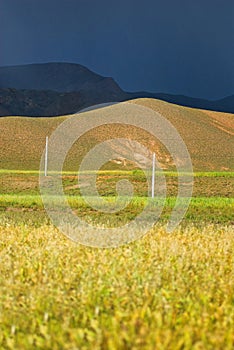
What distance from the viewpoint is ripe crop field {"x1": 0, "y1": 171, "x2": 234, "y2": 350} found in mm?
3854

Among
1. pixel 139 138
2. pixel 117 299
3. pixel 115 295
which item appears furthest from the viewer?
pixel 139 138

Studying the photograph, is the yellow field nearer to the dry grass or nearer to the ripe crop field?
the ripe crop field

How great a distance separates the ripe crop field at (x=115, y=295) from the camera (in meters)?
3.85

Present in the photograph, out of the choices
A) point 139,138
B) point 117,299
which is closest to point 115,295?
point 117,299

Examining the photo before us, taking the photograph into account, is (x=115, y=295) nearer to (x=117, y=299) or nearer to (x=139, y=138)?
(x=117, y=299)

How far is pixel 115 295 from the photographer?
5.11 metres

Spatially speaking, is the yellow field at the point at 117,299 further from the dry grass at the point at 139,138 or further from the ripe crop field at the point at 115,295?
the dry grass at the point at 139,138

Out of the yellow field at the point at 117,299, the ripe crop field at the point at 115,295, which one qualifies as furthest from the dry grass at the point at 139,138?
the yellow field at the point at 117,299

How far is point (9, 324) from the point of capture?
4.71m

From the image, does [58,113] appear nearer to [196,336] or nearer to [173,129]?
[173,129]

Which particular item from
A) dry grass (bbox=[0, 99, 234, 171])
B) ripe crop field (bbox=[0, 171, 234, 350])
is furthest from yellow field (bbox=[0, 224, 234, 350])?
dry grass (bbox=[0, 99, 234, 171])

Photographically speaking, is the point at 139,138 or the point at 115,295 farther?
the point at 139,138

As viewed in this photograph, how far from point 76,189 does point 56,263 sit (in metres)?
22.7

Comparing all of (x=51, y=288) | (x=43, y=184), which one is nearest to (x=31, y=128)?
(x=43, y=184)
